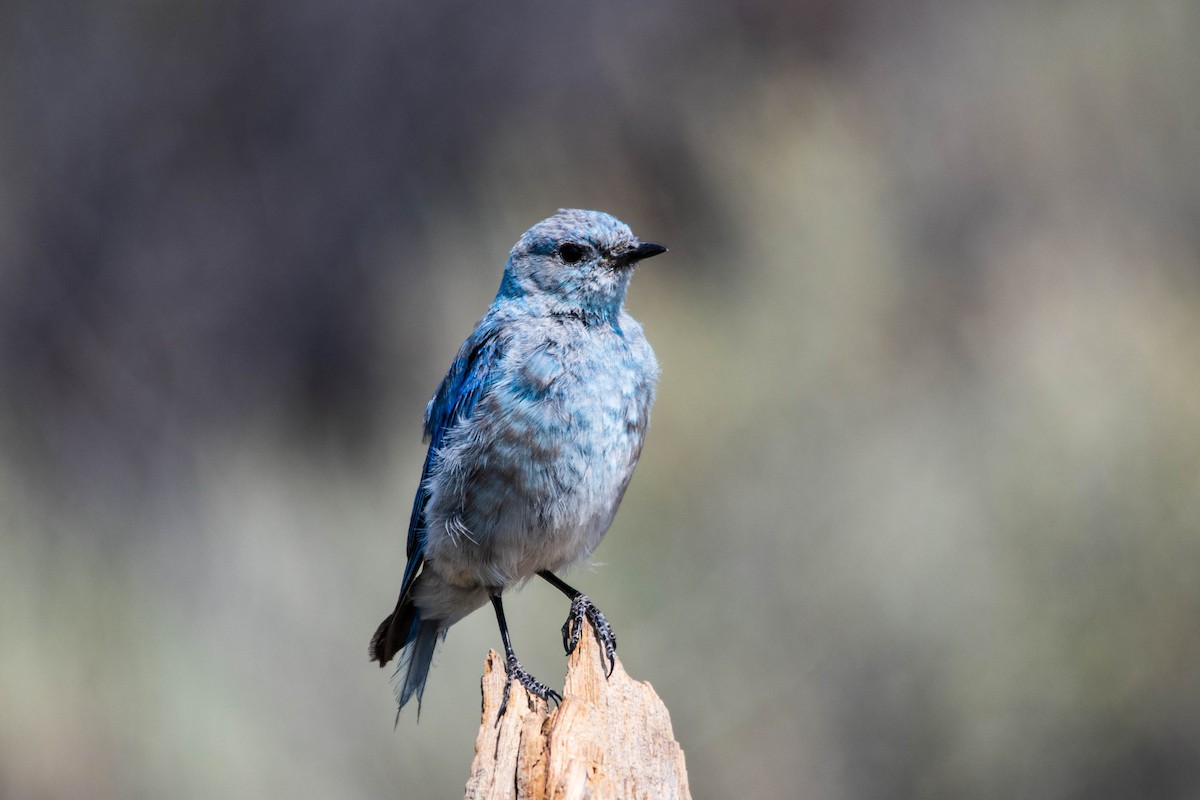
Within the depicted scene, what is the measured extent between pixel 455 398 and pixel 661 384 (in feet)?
10.5

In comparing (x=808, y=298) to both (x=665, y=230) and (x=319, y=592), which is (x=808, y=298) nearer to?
(x=665, y=230)

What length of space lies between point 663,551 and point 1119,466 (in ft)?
8.98

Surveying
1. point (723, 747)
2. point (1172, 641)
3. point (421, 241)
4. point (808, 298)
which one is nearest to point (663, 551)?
point (723, 747)

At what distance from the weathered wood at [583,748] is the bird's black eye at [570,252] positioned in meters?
1.24

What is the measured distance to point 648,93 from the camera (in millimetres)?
7102

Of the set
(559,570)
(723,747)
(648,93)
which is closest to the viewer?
(559,570)

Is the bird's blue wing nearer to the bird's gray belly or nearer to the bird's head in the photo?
the bird's gray belly

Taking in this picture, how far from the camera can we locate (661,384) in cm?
651

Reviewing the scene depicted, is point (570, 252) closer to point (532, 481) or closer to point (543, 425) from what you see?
point (543, 425)

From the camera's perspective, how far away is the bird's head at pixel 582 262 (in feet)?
10.8

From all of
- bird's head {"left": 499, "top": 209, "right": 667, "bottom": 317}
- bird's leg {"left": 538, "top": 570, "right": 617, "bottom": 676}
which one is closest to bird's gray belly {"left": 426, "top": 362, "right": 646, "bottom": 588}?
bird's leg {"left": 538, "top": 570, "right": 617, "bottom": 676}

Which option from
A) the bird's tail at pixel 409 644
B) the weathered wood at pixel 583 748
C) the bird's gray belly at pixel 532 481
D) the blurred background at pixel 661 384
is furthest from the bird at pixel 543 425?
the blurred background at pixel 661 384

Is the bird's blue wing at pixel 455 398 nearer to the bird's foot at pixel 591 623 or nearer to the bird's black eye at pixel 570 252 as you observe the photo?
the bird's black eye at pixel 570 252

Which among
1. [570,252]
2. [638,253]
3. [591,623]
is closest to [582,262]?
[570,252]
